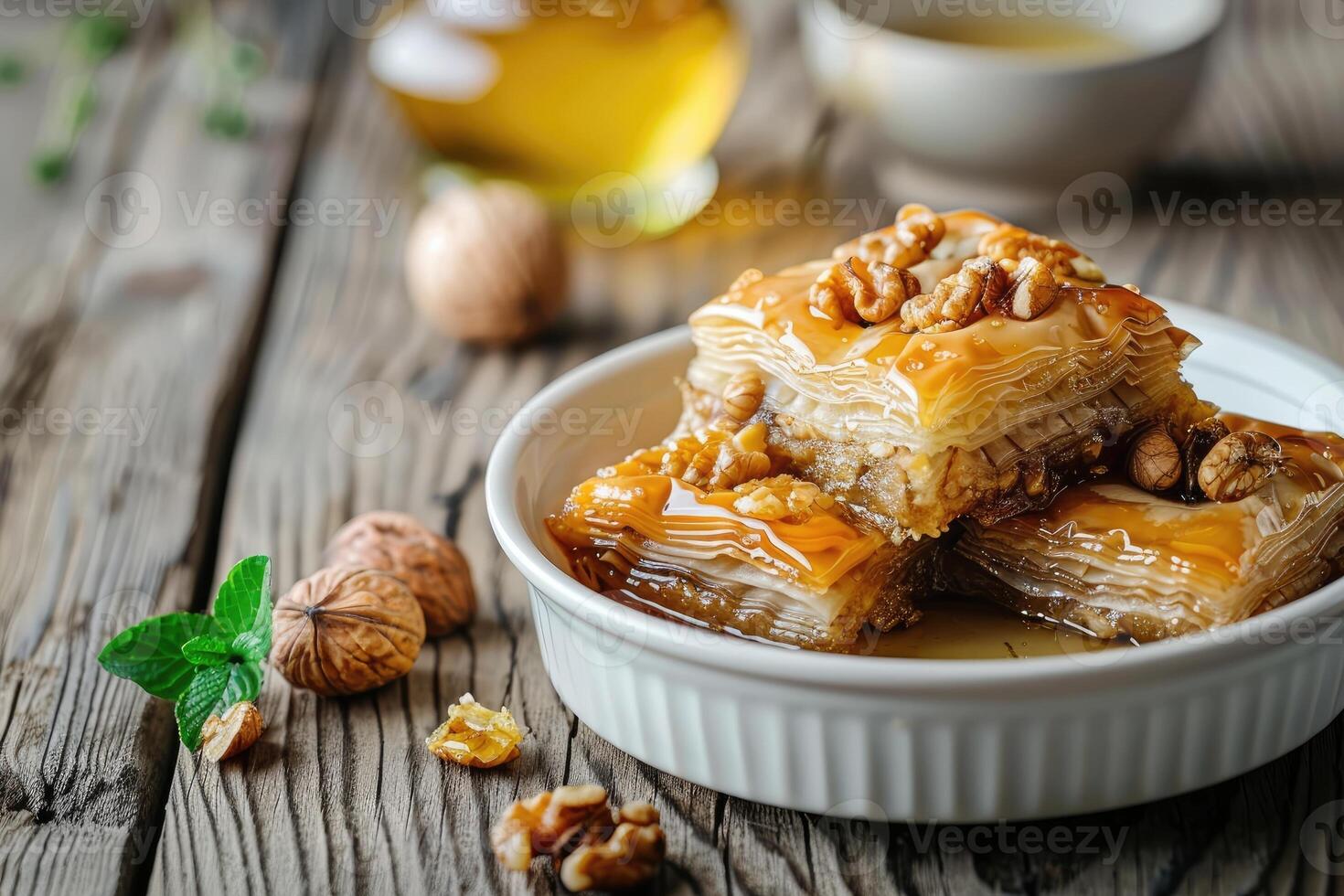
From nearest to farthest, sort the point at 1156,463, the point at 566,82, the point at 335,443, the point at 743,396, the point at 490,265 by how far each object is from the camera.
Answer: the point at 1156,463, the point at 743,396, the point at 335,443, the point at 490,265, the point at 566,82

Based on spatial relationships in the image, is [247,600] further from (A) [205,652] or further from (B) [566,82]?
(B) [566,82]

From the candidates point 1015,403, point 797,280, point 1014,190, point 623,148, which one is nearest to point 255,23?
point 623,148

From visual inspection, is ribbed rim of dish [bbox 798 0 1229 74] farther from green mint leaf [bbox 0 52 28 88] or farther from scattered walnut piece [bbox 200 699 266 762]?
green mint leaf [bbox 0 52 28 88]

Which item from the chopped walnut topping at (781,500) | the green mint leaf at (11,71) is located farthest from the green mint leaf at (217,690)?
the green mint leaf at (11,71)

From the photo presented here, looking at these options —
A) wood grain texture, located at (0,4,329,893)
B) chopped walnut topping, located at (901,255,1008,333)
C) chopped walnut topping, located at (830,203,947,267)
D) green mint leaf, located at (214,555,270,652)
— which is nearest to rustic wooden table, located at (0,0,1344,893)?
wood grain texture, located at (0,4,329,893)

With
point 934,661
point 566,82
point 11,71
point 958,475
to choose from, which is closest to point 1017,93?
point 566,82
